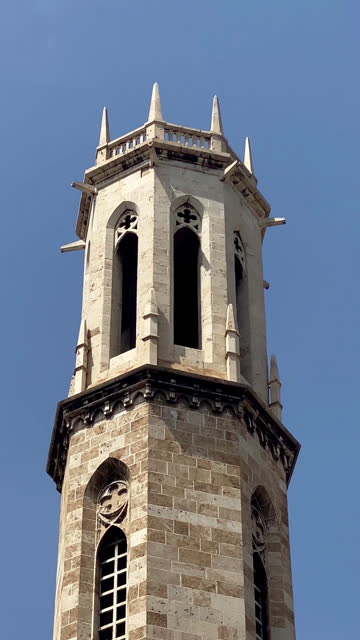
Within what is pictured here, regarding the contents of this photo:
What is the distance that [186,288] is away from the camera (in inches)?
1719

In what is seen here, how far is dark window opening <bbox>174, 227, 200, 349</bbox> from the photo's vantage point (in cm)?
4231

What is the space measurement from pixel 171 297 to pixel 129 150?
510 cm

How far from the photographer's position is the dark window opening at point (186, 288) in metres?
42.3

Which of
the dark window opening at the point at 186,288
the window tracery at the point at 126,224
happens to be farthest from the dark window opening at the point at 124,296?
the dark window opening at the point at 186,288

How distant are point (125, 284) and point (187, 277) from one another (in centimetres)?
166

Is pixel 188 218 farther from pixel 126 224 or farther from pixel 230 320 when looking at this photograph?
pixel 230 320

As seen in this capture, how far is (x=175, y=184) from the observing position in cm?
4347

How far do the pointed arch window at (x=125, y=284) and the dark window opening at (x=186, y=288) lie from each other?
106 cm

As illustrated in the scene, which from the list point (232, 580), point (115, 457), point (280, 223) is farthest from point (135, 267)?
point (232, 580)

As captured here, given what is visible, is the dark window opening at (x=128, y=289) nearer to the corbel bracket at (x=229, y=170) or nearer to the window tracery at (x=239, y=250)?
the window tracery at (x=239, y=250)

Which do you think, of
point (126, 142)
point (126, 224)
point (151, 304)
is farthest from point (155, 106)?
point (151, 304)

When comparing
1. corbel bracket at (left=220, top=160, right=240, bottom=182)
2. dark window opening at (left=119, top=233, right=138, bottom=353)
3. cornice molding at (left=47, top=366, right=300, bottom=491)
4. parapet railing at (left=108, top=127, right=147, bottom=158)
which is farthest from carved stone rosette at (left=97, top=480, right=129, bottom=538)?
parapet railing at (left=108, top=127, right=147, bottom=158)

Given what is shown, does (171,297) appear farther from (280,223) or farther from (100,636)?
(100,636)

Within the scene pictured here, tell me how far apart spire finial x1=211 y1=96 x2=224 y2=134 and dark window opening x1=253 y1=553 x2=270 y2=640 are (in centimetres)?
1260
